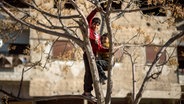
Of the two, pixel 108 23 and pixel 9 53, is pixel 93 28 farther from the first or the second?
pixel 9 53

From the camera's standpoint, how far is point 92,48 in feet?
35.2

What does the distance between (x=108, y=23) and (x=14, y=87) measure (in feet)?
39.2

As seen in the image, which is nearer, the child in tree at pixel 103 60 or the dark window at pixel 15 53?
the child in tree at pixel 103 60

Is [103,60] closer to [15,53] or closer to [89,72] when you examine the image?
[89,72]

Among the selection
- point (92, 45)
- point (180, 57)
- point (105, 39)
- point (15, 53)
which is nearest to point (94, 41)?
point (92, 45)

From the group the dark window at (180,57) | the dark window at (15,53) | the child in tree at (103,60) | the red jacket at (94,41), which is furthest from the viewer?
the dark window at (180,57)

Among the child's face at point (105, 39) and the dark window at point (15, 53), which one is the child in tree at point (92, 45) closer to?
the child's face at point (105, 39)

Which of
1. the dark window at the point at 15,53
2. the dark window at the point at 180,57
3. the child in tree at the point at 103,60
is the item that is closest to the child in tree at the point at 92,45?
the child in tree at the point at 103,60

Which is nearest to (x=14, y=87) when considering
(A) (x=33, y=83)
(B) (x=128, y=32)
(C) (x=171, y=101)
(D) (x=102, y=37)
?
(A) (x=33, y=83)

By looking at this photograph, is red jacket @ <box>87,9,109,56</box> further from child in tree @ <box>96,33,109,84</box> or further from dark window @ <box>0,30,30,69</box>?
dark window @ <box>0,30,30,69</box>

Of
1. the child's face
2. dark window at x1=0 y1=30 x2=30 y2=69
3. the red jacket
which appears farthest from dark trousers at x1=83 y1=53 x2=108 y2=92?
dark window at x1=0 y1=30 x2=30 y2=69

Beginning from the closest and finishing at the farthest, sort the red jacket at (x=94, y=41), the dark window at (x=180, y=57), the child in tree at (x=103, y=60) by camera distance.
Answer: the red jacket at (x=94, y=41) < the child in tree at (x=103, y=60) < the dark window at (x=180, y=57)

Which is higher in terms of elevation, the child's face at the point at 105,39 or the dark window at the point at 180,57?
the child's face at the point at 105,39

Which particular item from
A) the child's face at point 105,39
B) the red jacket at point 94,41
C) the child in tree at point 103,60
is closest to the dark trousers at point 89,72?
the child in tree at point 103,60
